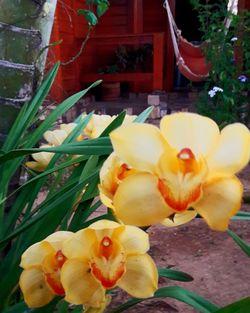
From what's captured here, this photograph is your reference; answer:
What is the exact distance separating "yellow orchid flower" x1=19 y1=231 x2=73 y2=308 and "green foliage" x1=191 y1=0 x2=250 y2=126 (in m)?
3.91

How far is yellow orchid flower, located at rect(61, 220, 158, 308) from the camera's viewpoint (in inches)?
17.0

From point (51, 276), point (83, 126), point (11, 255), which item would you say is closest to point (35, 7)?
point (83, 126)

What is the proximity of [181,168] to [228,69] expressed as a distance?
14.3 feet

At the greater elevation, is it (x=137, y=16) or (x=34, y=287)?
(x=137, y=16)

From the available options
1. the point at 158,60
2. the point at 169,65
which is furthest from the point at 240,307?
the point at 169,65

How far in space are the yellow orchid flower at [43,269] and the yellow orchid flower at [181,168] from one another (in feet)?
0.47

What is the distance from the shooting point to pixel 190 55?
20.5ft

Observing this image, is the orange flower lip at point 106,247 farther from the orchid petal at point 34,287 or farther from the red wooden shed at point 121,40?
the red wooden shed at point 121,40

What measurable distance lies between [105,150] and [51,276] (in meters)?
0.16

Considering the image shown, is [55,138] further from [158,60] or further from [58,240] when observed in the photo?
[158,60]

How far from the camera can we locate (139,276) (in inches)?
18.2

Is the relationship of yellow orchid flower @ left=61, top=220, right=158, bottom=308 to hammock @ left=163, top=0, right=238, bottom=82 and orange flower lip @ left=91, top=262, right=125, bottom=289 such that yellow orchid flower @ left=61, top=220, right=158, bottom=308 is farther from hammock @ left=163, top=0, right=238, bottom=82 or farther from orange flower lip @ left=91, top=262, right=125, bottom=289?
hammock @ left=163, top=0, right=238, bottom=82

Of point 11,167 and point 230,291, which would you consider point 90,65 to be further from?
point 11,167

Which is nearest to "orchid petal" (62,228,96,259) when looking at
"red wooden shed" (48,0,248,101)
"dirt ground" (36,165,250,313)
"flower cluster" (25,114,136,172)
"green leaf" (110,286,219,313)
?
"green leaf" (110,286,219,313)
